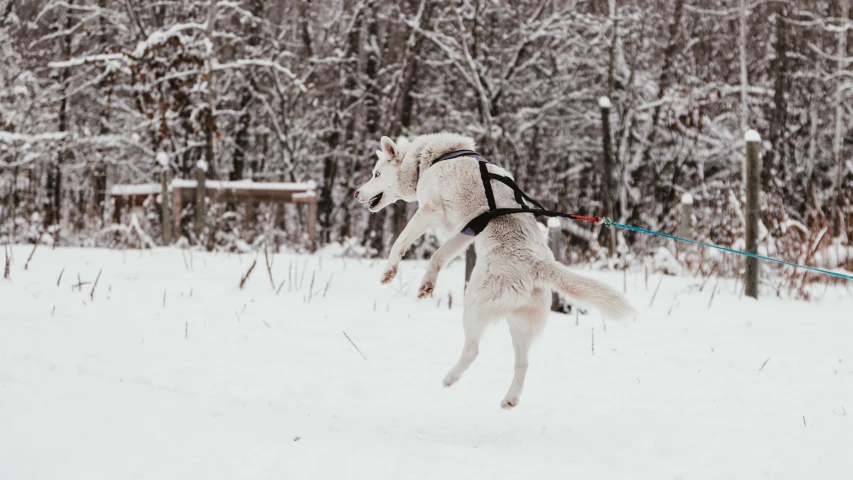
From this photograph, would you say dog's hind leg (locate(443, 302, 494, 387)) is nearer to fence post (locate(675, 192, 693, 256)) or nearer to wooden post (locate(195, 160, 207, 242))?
fence post (locate(675, 192, 693, 256))

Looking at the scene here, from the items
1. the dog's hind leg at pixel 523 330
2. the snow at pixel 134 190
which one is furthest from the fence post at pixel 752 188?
the snow at pixel 134 190

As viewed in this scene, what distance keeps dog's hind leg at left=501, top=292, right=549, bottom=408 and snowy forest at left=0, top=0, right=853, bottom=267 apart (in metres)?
9.86

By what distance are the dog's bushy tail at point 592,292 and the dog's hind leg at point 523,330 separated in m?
0.13

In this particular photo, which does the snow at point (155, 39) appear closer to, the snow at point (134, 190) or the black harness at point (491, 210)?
the snow at point (134, 190)

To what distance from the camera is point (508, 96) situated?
15.2m

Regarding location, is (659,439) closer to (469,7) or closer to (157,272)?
(157,272)

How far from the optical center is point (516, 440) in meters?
2.81

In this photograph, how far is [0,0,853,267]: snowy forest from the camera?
13883mm

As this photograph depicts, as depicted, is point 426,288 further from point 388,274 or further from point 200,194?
point 200,194

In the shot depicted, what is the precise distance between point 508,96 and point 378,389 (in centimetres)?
1278

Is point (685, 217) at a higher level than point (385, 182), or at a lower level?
lower

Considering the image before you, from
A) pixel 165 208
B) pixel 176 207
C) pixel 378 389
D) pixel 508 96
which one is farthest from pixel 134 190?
pixel 378 389

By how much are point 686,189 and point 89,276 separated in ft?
47.4

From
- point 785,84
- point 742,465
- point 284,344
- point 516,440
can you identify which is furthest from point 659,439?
point 785,84
